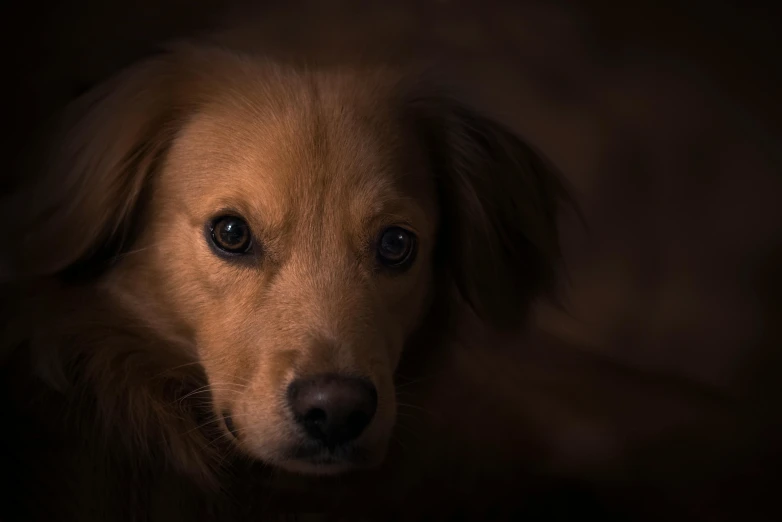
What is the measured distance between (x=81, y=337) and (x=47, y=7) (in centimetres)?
76

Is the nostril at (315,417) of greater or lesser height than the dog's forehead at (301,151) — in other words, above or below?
below

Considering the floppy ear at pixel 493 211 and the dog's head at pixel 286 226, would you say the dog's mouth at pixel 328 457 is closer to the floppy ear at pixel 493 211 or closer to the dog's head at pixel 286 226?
the dog's head at pixel 286 226

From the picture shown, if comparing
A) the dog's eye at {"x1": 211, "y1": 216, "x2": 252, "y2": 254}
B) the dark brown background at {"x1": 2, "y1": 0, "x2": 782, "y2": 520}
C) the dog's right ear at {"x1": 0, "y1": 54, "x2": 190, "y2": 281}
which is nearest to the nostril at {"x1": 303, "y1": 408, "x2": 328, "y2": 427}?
the dog's eye at {"x1": 211, "y1": 216, "x2": 252, "y2": 254}

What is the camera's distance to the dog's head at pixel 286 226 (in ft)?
5.74

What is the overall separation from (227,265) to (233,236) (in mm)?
64

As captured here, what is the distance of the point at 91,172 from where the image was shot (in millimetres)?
2029

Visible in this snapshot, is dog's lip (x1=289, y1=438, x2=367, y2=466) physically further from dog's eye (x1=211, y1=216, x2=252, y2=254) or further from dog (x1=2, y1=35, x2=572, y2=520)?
dog's eye (x1=211, y1=216, x2=252, y2=254)

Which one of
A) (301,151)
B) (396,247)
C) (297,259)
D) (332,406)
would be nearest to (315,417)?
(332,406)

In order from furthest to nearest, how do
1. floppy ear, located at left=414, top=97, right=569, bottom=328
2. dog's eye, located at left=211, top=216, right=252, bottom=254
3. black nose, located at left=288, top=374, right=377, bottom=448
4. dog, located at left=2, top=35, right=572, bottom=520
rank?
floppy ear, located at left=414, top=97, right=569, bottom=328 → dog's eye, located at left=211, top=216, right=252, bottom=254 → dog, located at left=2, top=35, right=572, bottom=520 → black nose, located at left=288, top=374, right=377, bottom=448

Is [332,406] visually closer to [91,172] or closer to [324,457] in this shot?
[324,457]

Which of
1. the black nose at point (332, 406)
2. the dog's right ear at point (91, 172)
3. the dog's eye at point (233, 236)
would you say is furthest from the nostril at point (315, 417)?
the dog's right ear at point (91, 172)

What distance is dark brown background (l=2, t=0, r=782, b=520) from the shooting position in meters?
2.32

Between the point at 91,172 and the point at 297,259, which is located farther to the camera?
the point at 91,172

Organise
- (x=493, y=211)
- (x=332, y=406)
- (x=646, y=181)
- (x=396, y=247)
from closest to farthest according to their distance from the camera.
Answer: (x=332, y=406) → (x=396, y=247) → (x=493, y=211) → (x=646, y=181)
